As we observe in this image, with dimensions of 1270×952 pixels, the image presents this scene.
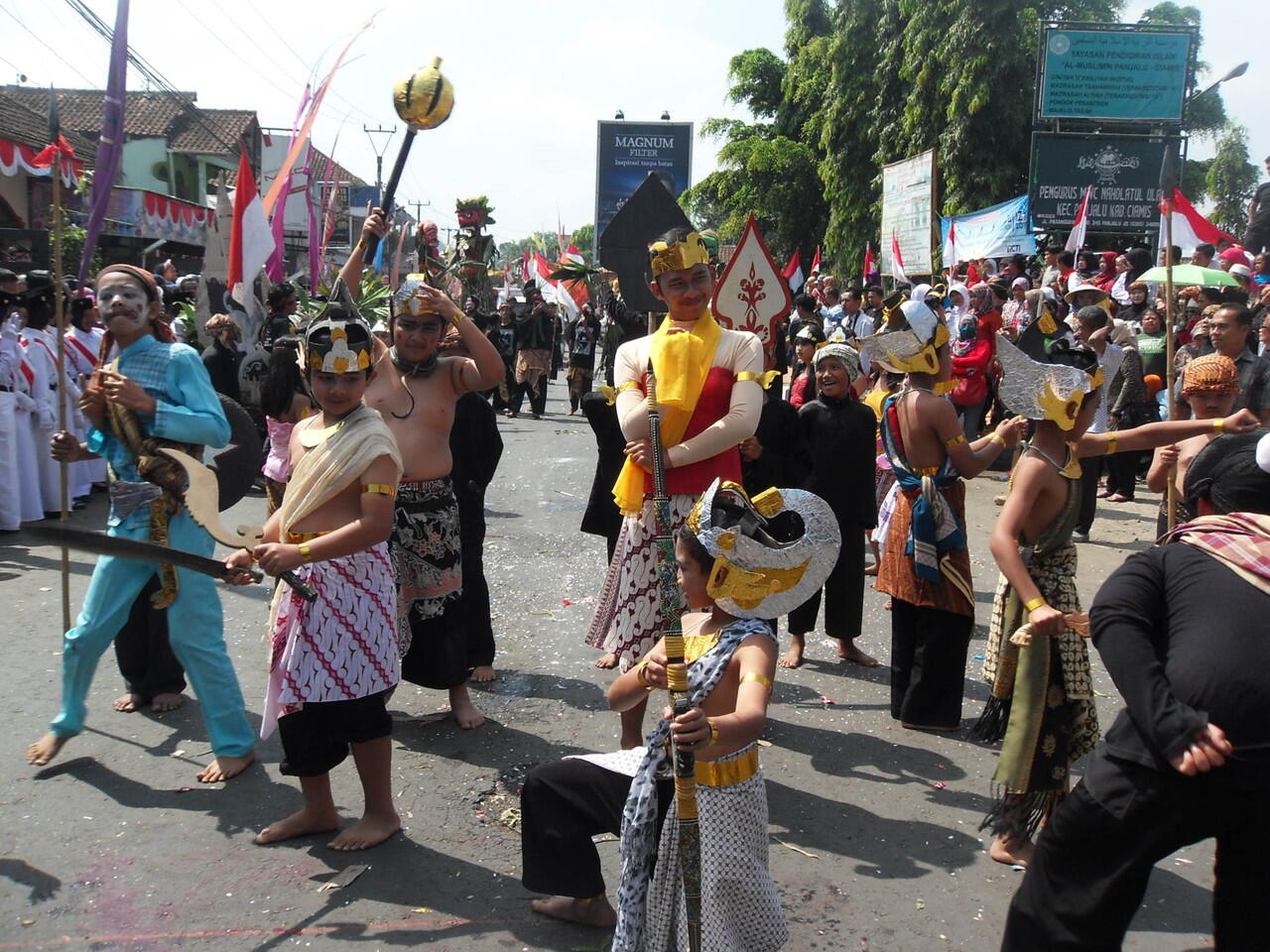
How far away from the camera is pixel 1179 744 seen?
7.20 ft

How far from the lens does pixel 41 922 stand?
3.30 metres

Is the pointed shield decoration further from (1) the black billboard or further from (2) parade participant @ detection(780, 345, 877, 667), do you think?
(1) the black billboard

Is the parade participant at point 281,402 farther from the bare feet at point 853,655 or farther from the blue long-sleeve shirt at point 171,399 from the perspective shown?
the bare feet at point 853,655

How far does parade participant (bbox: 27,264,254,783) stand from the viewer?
170 inches

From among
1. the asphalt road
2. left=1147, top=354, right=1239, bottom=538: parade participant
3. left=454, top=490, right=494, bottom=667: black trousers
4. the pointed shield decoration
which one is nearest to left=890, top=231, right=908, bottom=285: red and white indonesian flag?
the pointed shield decoration

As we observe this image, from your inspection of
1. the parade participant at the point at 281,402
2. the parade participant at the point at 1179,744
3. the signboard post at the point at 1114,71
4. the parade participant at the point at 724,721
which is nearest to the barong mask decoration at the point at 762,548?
the parade participant at the point at 724,721

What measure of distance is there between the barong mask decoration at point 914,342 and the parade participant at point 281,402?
2647mm

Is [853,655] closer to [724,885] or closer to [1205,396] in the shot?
[1205,396]

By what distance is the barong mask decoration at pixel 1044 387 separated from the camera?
143 inches

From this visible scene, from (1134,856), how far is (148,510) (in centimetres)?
379

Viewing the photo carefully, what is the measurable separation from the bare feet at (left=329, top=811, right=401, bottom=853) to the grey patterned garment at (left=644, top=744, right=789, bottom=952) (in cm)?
142

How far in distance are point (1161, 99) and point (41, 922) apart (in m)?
26.7

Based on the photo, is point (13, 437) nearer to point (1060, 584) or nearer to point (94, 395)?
point (94, 395)

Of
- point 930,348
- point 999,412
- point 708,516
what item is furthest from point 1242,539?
point 999,412
